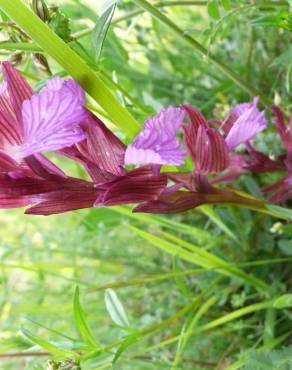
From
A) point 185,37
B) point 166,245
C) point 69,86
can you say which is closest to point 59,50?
point 69,86

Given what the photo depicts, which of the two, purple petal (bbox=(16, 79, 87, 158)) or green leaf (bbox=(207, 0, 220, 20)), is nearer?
purple petal (bbox=(16, 79, 87, 158))

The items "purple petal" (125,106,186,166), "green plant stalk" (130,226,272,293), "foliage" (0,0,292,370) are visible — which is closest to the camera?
"purple petal" (125,106,186,166)

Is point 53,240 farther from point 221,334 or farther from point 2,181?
point 2,181

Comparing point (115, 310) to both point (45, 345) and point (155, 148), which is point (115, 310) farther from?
point (155, 148)

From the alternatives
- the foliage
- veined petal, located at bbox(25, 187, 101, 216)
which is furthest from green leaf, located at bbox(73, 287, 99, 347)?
veined petal, located at bbox(25, 187, 101, 216)

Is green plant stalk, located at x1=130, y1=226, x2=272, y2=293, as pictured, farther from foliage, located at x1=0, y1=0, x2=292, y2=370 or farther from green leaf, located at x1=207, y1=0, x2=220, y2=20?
green leaf, located at x1=207, y1=0, x2=220, y2=20

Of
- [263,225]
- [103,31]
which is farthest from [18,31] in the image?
[263,225]

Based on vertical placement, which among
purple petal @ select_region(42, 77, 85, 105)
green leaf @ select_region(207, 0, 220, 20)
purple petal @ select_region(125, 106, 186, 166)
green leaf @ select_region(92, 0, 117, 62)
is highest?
green leaf @ select_region(92, 0, 117, 62)

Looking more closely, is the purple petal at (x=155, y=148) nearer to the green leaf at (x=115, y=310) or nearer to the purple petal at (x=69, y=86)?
the purple petal at (x=69, y=86)
